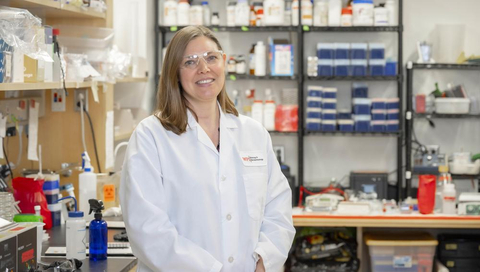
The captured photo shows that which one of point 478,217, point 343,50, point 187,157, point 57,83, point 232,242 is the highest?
point 343,50

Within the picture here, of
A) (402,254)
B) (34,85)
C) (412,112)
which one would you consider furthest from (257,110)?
(34,85)

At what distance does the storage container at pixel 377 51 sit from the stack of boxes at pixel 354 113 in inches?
9.2

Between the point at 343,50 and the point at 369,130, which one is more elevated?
the point at 343,50

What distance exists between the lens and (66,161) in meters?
3.67

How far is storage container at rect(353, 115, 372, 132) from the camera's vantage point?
4984 millimetres

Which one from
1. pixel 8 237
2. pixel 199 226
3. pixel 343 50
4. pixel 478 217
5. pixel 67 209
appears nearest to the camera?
pixel 8 237

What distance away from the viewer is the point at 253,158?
2.27 m

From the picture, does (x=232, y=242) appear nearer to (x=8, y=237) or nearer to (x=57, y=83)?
(x=8, y=237)

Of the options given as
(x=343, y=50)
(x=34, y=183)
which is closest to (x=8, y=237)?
(x=34, y=183)

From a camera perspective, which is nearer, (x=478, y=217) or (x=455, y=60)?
(x=478, y=217)

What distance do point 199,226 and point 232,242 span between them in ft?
0.41

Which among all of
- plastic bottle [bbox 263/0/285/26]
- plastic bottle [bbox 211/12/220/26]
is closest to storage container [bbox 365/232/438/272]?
plastic bottle [bbox 263/0/285/26]

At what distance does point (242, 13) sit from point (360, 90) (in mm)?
1049

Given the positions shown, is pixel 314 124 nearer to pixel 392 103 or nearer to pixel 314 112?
pixel 314 112
